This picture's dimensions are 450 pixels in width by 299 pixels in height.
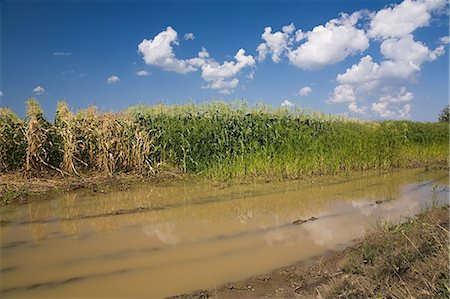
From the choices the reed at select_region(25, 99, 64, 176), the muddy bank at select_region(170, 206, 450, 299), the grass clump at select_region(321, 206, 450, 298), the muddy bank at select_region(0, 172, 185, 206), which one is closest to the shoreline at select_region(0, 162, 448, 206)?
the muddy bank at select_region(0, 172, 185, 206)

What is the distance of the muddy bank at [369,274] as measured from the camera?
11.8 feet

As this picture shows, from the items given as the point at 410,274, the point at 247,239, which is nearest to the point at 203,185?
the point at 247,239

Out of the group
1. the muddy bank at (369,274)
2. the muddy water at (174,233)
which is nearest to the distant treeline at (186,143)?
the muddy water at (174,233)

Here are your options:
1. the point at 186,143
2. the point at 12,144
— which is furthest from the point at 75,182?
the point at 186,143

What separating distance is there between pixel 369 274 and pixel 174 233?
3.61 meters

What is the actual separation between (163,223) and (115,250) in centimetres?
160

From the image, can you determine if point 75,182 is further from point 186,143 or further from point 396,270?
point 396,270

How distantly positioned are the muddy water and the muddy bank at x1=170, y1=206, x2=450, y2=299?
0.39 metres

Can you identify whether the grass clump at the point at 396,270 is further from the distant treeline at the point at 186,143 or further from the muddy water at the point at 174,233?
the distant treeline at the point at 186,143

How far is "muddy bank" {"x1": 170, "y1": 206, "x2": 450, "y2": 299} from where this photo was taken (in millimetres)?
3594

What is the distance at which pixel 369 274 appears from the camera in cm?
416

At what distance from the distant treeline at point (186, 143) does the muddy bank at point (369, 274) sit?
6883mm

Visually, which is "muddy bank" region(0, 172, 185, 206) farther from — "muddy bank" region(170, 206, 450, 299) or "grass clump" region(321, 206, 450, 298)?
"grass clump" region(321, 206, 450, 298)

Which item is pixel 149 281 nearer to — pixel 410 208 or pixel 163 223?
pixel 163 223
